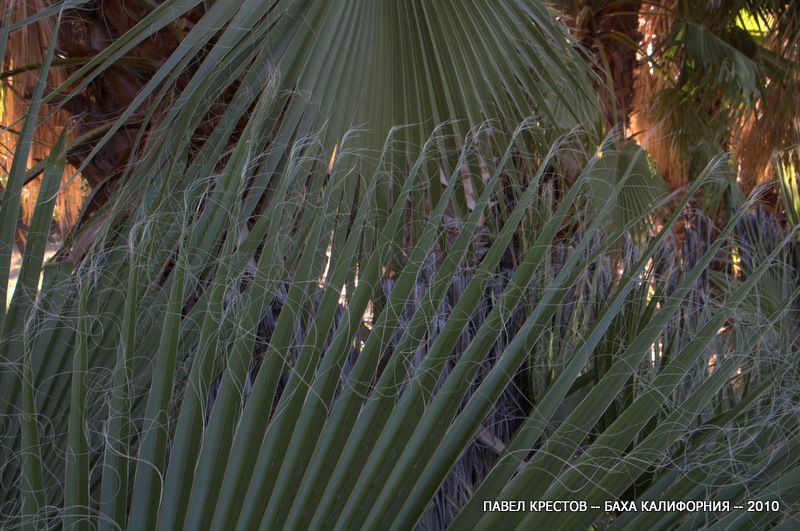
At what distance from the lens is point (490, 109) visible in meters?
1.43

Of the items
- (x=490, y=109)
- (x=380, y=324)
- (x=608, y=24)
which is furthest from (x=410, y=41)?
(x=608, y=24)

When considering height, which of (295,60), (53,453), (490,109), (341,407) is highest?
(295,60)

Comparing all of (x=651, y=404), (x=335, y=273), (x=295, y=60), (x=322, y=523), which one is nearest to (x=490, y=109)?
(x=295, y=60)

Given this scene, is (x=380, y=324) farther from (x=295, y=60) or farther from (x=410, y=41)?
(x=410, y=41)

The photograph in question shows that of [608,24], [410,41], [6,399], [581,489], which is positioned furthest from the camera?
[608,24]

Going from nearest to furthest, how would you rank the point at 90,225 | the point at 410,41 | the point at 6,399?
the point at 6,399
the point at 90,225
the point at 410,41

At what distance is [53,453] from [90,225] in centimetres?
40

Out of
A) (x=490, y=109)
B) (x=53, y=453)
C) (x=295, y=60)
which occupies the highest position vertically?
(x=295, y=60)

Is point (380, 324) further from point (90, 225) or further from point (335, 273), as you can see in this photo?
point (90, 225)

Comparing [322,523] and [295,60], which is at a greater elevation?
[295,60]

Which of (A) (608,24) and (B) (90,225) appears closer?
(B) (90,225)

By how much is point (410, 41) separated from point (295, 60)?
261 mm

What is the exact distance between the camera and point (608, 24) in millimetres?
3275

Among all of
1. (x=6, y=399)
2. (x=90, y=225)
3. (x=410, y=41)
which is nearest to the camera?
(x=6, y=399)
